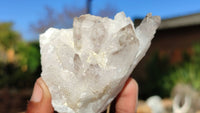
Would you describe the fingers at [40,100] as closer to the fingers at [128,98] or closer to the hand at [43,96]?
the hand at [43,96]

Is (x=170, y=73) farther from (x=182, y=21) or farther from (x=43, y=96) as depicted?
(x=43, y=96)

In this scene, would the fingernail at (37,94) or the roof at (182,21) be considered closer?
the fingernail at (37,94)

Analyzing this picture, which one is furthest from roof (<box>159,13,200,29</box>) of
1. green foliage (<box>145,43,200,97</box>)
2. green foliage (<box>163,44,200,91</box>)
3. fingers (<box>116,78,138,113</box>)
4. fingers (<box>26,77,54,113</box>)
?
fingers (<box>26,77,54,113</box>)

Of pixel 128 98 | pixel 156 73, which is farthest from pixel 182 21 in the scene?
pixel 128 98

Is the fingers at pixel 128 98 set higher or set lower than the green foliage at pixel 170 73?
higher

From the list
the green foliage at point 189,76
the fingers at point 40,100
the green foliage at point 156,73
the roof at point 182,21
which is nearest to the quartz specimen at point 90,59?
the fingers at point 40,100

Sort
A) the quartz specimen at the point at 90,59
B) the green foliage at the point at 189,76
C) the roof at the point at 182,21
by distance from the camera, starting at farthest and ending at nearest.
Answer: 1. the roof at the point at 182,21
2. the green foliage at the point at 189,76
3. the quartz specimen at the point at 90,59

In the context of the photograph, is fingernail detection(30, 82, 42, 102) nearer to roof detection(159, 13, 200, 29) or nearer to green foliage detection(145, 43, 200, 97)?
green foliage detection(145, 43, 200, 97)
